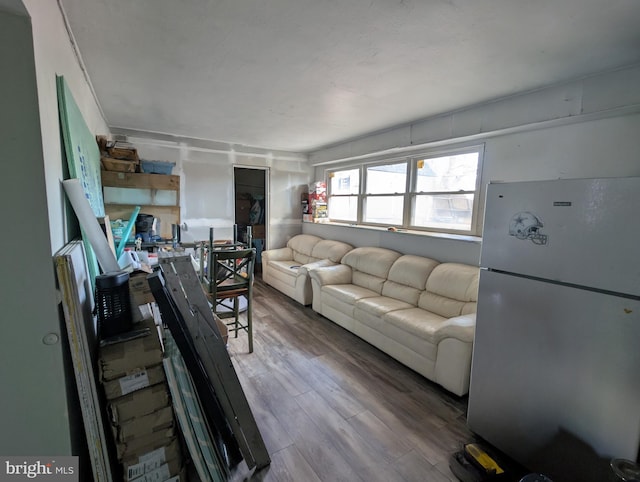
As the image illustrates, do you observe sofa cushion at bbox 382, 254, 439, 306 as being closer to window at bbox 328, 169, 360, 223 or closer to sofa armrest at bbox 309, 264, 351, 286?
sofa armrest at bbox 309, 264, 351, 286

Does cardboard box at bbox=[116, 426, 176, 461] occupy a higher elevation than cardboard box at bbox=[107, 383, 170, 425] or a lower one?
lower

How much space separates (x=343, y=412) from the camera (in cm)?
207

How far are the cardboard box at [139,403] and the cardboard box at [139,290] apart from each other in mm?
447

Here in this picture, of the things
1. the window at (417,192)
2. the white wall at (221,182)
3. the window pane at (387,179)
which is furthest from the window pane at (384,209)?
the white wall at (221,182)

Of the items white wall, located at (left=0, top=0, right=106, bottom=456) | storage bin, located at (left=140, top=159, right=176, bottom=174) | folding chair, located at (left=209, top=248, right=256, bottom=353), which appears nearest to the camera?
white wall, located at (left=0, top=0, right=106, bottom=456)

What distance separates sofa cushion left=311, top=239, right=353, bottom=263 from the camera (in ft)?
14.5

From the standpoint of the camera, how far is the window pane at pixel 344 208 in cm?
493

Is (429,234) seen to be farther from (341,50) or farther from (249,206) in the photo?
(249,206)

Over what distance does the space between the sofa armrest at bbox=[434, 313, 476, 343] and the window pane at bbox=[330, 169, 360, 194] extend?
2925mm

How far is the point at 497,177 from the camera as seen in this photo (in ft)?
9.34

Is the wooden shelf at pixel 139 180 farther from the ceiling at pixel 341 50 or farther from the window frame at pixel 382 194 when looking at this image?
the window frame at pixel 382 194

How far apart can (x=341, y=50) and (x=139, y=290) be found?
1908mm

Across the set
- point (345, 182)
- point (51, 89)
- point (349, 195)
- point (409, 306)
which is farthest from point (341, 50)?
point (345, 182)

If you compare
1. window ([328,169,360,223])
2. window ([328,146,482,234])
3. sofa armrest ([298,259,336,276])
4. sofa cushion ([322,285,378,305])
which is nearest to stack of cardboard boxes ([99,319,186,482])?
sofa cushion ([322,285,378,305])
